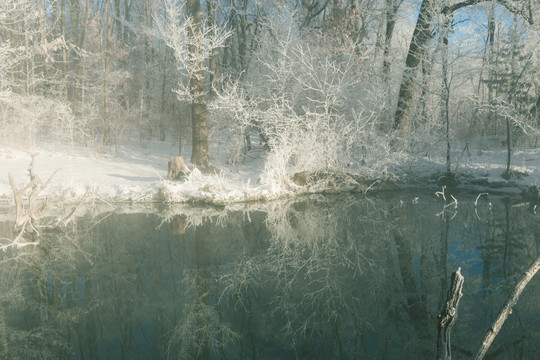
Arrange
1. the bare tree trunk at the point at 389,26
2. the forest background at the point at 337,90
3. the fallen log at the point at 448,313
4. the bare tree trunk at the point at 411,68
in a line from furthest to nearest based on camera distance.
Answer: the bare tree trunk at the point at 389,26 < the bare tree trunk at the point at 411,68 < the forest background at the point at 337,90 < the fallen log at the point at 448,313

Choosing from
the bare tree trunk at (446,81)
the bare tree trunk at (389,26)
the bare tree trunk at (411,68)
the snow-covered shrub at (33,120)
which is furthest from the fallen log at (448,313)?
the snow-covered shrub at (33,120)

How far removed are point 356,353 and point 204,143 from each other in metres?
11.8

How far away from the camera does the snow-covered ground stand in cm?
1239

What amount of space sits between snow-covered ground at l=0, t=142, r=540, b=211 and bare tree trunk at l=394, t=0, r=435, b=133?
156 cm

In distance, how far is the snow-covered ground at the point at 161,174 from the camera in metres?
12.4

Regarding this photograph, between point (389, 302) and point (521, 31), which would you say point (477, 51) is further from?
point (389, 302)

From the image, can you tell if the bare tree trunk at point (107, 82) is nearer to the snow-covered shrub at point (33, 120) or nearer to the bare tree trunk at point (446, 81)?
the snow-covered shrub at point (33, 120)

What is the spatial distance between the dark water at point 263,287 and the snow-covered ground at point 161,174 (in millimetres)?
1968

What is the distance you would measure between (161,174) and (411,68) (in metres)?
9.62

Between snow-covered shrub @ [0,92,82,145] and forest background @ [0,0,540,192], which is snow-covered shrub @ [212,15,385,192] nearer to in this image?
forest background @ [0,0,540,192]

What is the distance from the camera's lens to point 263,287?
639 centimetres

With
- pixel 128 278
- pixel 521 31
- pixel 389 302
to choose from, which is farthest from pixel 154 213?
pixel 521 31

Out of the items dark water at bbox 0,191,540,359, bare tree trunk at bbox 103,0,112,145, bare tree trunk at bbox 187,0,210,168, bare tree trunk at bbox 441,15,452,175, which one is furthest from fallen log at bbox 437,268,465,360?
bare tree trunk at bbox 103,0,112,145

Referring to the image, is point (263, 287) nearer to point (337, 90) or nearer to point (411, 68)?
point (337, 90)
